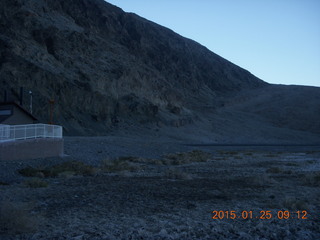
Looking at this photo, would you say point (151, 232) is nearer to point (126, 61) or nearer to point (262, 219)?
point (262, 219)

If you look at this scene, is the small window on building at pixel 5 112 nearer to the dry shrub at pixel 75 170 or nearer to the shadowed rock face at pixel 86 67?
the dry shrub at pixel 75 170

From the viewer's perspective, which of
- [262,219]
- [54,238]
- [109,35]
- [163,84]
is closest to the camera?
[54,238]

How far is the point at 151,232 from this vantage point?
→ 744 centimetres

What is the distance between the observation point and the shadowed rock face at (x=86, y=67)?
48.9m

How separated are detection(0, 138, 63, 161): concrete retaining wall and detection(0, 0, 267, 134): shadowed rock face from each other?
74.6 ft

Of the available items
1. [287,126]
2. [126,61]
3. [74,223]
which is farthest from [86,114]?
[287,126]

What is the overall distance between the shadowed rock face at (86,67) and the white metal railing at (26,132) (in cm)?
2229

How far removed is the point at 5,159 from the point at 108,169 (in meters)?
4.95
